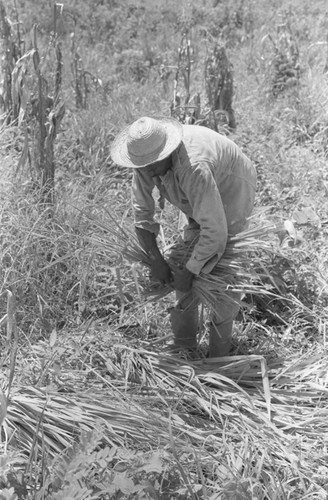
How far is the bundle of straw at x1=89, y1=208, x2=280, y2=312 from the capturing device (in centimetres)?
256

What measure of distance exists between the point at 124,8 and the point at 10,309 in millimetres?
7417

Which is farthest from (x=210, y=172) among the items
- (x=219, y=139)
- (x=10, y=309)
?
(x=10, y=309)

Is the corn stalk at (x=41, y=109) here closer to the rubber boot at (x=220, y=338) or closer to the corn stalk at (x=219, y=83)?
the rubber boot at (x=220, y=338)

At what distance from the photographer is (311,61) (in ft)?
20.3

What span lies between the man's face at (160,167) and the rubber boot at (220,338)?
76 cm

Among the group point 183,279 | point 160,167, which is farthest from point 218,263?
point 160,167

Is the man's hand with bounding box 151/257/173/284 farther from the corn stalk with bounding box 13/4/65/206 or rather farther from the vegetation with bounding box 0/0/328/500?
the corn stalk with bounding box 13/4/65/206

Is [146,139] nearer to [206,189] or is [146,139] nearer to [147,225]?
[206,189]

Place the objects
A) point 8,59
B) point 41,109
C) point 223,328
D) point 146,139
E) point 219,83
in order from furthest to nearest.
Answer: point 219,83 < point 8,59 < point 41,109 < point 223,328 < point 146,139

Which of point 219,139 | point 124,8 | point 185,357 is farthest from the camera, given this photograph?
point 124,8

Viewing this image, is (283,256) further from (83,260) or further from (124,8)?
(124,8)

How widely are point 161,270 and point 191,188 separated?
455mm

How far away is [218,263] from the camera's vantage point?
2.55 meters

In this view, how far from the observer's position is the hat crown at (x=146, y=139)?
7.25ft
